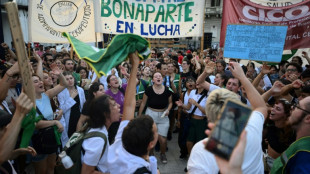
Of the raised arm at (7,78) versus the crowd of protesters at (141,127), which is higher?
the raised arm at (7,78)

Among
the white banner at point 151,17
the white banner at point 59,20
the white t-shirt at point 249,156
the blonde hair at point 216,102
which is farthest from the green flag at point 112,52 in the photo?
the white banner at point 59,20

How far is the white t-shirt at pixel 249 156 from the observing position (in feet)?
4.90

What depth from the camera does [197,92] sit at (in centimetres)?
432

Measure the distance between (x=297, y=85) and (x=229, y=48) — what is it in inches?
72.5

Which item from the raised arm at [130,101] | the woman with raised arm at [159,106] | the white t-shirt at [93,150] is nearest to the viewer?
the white t-shirt at [93,150]

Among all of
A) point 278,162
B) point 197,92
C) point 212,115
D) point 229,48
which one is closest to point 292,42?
point 229,48

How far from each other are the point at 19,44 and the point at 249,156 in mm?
1808

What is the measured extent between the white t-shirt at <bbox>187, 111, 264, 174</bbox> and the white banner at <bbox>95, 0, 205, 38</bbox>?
4.77 meters

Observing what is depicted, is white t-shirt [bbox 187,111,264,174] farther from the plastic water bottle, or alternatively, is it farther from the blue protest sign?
the blue protest sign

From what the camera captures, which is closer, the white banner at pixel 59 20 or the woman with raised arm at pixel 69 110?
the woman with raised arm at pixel 69 110

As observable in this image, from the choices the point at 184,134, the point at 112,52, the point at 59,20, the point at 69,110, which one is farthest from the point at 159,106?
the point at 59,20

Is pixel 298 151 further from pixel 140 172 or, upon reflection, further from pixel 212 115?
pixel 140 172

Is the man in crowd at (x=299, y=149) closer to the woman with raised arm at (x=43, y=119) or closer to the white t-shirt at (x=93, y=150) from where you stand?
the white t-shirt at (x=93, y=150)

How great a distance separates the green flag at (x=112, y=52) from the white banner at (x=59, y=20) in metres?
3.99
